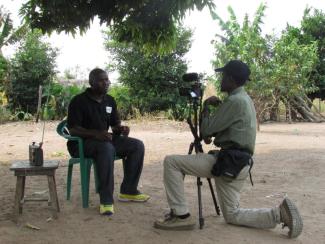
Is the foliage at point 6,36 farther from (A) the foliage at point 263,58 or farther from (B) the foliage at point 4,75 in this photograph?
(A) the foliage at point 263,58

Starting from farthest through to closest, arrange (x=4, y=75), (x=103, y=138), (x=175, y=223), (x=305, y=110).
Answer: (x=305, y=110) → (x=4, y=75) → (x=103, y=138) → (x=175, y=223)

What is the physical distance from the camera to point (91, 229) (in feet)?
14.5

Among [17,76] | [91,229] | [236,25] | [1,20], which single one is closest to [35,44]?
[17,76]

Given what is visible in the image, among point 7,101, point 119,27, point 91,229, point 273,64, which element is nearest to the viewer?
point 91,229

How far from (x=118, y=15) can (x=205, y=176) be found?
7.24 ft

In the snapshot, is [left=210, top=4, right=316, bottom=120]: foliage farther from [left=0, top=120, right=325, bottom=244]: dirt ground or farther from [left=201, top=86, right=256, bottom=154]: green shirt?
[left=201, top=86, right=256, bottom=154]: green shirt

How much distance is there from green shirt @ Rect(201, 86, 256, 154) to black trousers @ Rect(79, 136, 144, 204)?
42.0 inches

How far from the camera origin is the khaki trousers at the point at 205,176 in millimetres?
4359

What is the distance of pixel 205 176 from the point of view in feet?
14.5

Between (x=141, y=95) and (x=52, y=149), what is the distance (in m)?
10.2

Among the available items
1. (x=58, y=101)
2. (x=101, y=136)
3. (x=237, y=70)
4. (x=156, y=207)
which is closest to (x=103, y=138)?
(x=101, y=136)

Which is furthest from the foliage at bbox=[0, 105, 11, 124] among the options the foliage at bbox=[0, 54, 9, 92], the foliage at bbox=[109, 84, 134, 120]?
the foliage at bbox=[109, 84, 134, 120]

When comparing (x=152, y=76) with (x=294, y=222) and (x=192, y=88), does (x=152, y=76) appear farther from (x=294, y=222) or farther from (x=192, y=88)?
(x=294, y=222)

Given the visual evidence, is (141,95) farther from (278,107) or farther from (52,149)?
(52,149)
